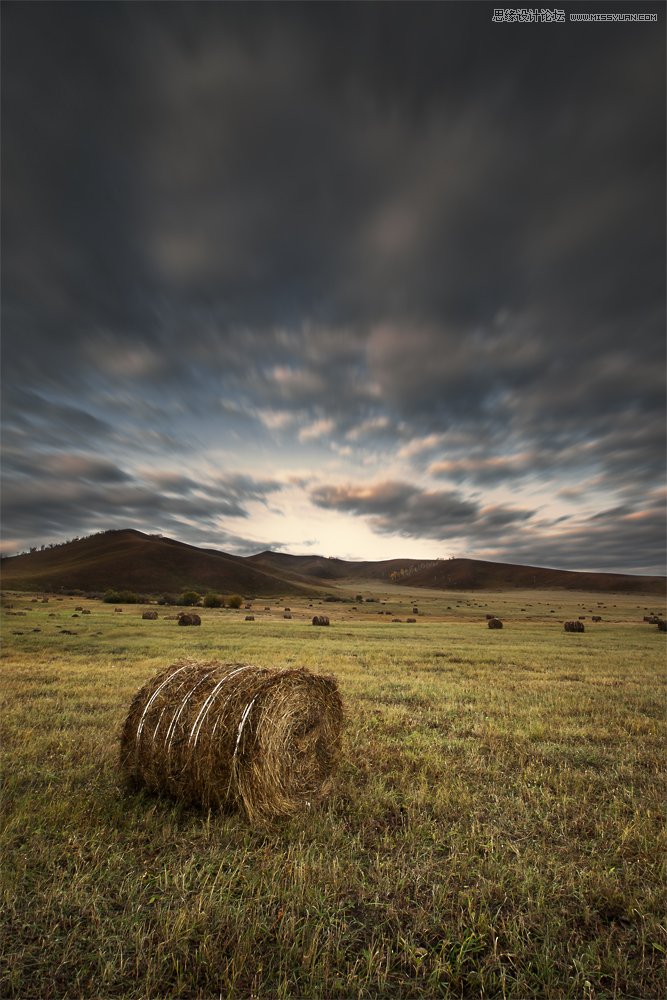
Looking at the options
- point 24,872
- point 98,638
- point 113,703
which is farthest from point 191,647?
point 24,872

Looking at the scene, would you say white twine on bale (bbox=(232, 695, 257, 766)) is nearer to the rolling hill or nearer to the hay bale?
the hay bale

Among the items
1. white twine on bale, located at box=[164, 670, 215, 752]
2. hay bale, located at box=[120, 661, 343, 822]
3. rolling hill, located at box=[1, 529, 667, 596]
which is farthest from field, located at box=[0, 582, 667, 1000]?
rolling hill, located at box=[1, 529, 667, 596]

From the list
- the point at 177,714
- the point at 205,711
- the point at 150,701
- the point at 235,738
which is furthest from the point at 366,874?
the point at 150,701

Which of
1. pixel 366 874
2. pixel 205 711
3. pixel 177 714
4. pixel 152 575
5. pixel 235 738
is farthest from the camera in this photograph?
pixel 152 575

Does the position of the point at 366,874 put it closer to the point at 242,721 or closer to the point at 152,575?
the point at 242,721

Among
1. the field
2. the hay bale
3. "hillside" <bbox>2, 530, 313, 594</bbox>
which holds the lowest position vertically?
the field

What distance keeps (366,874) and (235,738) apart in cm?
229

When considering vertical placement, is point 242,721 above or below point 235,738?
above

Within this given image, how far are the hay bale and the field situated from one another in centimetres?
30

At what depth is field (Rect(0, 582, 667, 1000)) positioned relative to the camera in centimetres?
346

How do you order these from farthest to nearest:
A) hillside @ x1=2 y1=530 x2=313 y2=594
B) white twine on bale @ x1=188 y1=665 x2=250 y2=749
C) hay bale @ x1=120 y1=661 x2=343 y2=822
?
hillside @ x1=2 y1=530 x2=313 y2=594 → white twine on bale @ x1=188 y1=665 x2=250 y2=749 → hay bale @ x1=120 y1=661 x2=343 y2=822

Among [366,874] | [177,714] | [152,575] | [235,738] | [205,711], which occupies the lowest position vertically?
[366,874]

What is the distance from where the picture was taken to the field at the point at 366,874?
136 inches

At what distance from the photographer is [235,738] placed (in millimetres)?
6043
